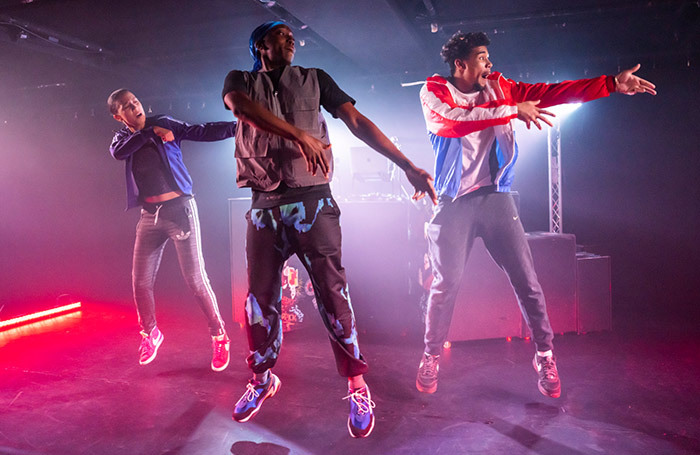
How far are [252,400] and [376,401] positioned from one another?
2.67 feet

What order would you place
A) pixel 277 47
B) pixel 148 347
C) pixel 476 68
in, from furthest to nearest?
pixel 148 347 → pixel 476 68 → pixel 277 47

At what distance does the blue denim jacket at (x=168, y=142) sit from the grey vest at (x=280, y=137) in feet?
3.12

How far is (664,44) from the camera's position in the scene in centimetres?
526

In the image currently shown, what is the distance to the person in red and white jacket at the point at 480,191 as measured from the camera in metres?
2.51

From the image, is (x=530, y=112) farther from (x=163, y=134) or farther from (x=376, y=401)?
(x=163, y=134)

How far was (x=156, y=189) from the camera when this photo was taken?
10.00 ft

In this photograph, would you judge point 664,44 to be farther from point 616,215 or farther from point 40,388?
point 40,388

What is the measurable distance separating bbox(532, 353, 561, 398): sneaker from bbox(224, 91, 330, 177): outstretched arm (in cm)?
180

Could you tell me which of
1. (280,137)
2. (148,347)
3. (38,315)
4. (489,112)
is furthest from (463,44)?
(38,315)

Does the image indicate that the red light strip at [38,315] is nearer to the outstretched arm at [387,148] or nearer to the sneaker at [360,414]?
the sneaker at [360,414]

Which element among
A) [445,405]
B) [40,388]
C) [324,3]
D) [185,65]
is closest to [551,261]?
[445,405]

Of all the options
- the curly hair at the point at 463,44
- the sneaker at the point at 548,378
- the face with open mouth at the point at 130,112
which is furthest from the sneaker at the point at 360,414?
the face with open mouth at the point at 130,112

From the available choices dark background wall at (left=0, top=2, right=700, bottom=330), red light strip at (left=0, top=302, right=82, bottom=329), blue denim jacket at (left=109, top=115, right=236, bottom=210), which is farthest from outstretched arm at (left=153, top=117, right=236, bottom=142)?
red light strip at (left=0, top=302, right=82, bottom=329)

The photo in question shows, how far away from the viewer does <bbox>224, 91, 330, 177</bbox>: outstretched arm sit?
1663 mm
